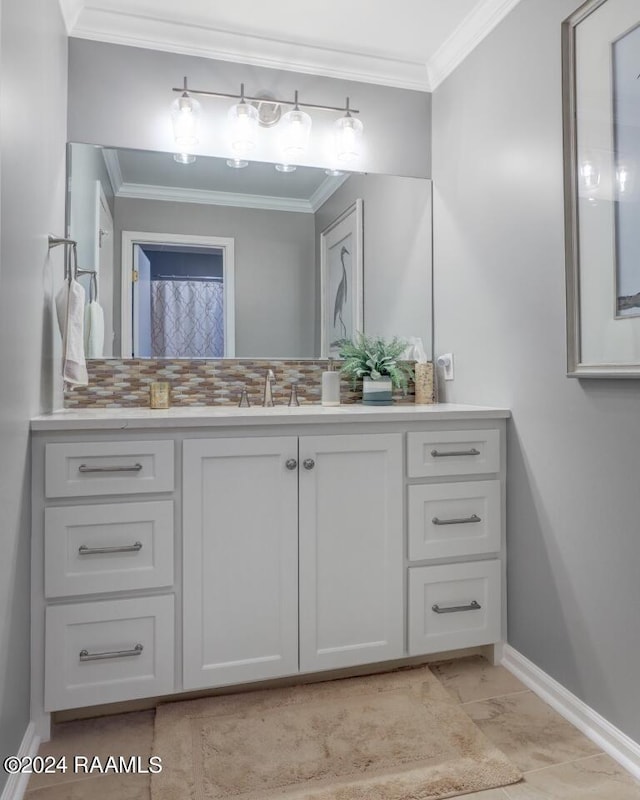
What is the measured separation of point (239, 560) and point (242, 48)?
1963 mm

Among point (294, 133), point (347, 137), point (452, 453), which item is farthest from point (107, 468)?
point (347, 137)

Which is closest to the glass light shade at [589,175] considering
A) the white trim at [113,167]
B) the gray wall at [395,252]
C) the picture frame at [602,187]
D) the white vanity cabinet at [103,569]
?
the picture frame at [602,187]

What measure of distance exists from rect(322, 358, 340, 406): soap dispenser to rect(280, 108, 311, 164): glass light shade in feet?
2.97

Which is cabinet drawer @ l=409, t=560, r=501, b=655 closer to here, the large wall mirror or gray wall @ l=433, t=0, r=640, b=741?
gray wall @ l=433, t=0, r=640, b=741

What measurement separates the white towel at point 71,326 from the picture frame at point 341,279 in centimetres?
98

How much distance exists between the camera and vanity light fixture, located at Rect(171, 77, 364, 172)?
2.21 metres

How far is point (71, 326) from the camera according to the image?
71.1 inches

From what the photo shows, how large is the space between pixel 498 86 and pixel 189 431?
1.62 metres

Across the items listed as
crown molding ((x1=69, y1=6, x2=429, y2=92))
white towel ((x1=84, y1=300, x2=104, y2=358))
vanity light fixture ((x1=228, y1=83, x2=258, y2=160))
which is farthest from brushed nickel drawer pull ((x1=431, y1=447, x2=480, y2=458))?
crown molding ((x1=69, y1=6, x2=429, y2=92))

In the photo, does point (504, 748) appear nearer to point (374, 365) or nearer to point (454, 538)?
point (454, 538)

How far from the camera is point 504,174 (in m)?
1.99

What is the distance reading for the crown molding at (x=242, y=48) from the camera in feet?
6.97

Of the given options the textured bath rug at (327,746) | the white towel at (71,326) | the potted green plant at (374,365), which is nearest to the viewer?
the textured bath rug at (327,746)

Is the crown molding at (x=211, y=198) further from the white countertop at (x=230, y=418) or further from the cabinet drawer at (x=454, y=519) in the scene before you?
the cabinet drawer at (x=454, y=519)
